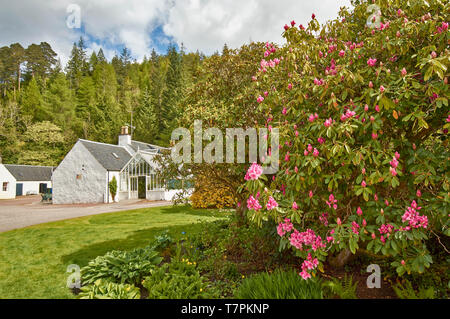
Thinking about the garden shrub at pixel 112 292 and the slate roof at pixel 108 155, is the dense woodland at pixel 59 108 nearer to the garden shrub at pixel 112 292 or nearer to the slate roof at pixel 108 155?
the slate roof at pixel 108 155

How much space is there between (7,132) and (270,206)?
5169cm

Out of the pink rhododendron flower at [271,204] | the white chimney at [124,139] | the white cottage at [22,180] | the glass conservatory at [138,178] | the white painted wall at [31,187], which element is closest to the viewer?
the pink rhododendron flower at [271,204]

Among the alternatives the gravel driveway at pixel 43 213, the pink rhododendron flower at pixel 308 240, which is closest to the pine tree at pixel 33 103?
the gravel driveway at pixel 43 213

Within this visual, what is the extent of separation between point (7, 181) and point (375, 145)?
46.2 metres

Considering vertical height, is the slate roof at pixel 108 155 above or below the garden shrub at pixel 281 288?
above

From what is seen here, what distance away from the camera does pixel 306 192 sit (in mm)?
3889

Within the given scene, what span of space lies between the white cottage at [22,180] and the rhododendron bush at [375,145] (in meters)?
41.7

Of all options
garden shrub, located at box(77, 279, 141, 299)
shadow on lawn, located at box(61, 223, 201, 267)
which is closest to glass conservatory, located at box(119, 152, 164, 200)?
shadow on lawn, located at box(61, 223, 201, 267)

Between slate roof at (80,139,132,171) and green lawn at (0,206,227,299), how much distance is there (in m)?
14.2

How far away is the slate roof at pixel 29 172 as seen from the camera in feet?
125

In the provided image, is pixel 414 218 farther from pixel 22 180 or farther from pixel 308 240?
pixel 22 180

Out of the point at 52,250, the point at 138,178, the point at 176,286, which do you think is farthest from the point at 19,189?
the point at 176,286
